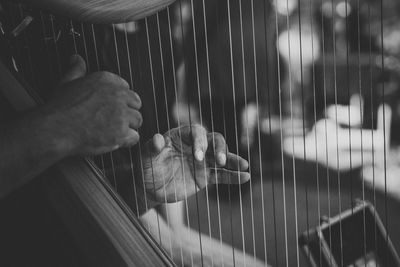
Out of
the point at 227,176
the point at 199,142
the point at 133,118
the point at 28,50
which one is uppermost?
the point at 28,50

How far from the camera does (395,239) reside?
2.75 metres

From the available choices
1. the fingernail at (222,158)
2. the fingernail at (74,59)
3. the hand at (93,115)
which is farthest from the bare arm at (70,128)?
the fingernail at (222,158)

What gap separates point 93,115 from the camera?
2.56 feet

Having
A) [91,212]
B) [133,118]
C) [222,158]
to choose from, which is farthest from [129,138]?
[222,158]

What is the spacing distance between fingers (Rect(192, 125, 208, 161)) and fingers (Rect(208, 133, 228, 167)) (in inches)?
0.9

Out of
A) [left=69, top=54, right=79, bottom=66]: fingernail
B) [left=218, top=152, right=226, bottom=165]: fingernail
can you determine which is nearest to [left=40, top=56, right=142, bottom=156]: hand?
[left=69, top=54, right=79, bottom=66]: fingernail

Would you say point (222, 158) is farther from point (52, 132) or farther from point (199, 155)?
point (52, 132)

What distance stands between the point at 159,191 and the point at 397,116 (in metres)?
3.32

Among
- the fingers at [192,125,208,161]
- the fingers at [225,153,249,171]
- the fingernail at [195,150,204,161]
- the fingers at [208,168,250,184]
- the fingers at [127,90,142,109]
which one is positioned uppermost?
the fingers at [127,90,142,109]

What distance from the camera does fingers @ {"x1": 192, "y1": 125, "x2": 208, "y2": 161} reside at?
3.20ft

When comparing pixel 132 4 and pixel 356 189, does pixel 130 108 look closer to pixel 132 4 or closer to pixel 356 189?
pixel 132 4

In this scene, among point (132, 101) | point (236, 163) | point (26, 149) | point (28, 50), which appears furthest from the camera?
point (236, 163)

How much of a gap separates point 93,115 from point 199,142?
272 millimetres

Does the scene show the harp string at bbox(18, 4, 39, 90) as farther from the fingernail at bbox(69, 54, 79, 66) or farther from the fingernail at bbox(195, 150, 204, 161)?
the fingernail at bbox(195, 150, 204, 161)
